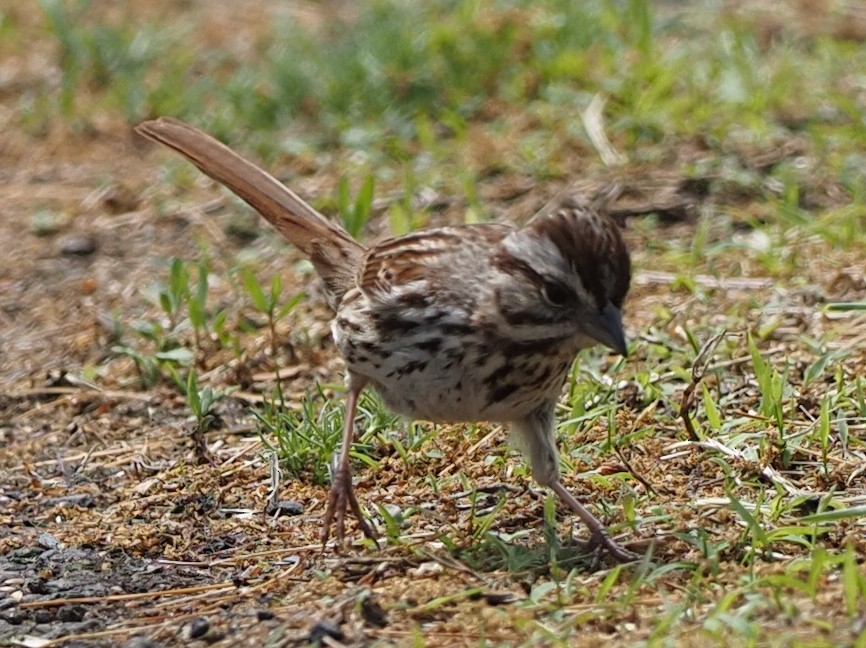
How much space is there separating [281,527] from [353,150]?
3.39m

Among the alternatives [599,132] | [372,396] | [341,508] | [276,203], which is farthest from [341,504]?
[599,132]

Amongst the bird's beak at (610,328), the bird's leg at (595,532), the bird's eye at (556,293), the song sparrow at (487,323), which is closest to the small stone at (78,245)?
the song sparrow at (487,323)

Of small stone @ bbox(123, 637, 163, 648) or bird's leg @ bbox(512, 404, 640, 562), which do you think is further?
bird's leg @ bbox(512, 404, 640, 562)

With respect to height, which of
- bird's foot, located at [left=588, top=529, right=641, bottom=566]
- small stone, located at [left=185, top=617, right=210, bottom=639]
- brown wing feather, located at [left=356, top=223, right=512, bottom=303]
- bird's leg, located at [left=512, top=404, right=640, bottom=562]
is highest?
brown wing feather, located at [left=356, top=223, right=512, bottom=303]

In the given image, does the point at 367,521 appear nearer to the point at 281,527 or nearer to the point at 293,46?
the point at 281,527

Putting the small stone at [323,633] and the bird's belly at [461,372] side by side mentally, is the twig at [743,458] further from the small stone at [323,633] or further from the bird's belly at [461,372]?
the small stone at [323,633]

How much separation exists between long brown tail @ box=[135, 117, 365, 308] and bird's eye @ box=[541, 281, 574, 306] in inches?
48.7

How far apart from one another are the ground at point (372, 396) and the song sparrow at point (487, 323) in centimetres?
24

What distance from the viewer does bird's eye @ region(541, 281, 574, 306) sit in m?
4.28

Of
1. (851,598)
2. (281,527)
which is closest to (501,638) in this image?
(851,598)

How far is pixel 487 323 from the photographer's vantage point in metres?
4.40

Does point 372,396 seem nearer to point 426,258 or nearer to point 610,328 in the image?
point 426,258

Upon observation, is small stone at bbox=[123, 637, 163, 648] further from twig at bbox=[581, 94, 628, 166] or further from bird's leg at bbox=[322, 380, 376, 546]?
twig at bbox=[581, 94, 628, 166]

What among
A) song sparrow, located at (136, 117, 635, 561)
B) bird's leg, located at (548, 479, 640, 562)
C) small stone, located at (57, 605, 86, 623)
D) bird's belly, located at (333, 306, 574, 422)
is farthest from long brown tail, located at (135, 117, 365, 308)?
small stone, located at (57, 605, 86, 623)
